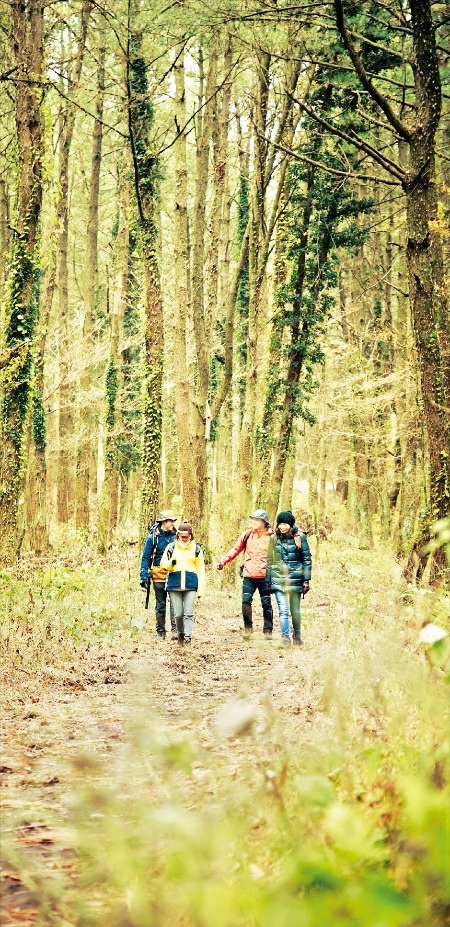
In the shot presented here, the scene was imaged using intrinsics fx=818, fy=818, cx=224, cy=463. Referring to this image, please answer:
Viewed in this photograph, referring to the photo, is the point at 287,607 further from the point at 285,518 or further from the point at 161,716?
the point at 161,716

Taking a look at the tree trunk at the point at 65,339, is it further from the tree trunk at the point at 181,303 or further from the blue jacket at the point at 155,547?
the blue jacket at the point at 155,547

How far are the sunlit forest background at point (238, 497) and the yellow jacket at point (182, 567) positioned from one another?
1031 mm

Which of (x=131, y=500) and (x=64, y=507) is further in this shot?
(x=131, y=500)

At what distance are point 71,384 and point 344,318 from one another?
36.6ft

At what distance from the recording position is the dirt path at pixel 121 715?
389 centimetres

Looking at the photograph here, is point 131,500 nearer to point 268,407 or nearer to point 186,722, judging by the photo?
point 268,407

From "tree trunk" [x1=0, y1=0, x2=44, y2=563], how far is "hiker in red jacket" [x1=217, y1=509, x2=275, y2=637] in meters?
3.96

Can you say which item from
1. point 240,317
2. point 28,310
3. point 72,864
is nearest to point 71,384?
point 240,317

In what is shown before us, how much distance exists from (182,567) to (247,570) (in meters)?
1.56

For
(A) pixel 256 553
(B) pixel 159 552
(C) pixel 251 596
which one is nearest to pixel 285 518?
(A) pixel 256 553

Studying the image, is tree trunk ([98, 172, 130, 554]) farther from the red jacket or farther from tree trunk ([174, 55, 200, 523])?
the red jacket

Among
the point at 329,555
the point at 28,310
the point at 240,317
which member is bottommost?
the point at 329,555

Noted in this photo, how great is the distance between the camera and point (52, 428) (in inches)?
1155

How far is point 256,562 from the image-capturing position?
12648 mm
